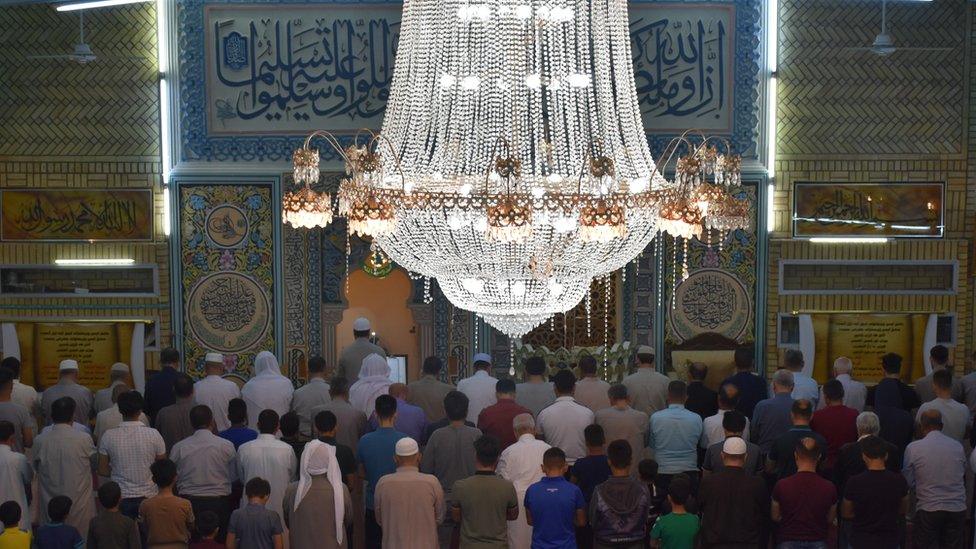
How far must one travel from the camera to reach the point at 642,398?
8.45 metres

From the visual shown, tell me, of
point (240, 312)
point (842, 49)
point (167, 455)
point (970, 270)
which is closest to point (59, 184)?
point (240, 312)

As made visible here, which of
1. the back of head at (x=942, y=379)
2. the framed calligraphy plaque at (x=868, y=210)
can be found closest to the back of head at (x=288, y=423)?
the back of head at (x=942, y=379)

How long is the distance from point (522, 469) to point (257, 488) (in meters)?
1.23

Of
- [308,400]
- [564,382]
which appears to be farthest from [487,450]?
[308,400]

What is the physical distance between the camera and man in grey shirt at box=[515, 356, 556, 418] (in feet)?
27.3

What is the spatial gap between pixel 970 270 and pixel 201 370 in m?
5.40

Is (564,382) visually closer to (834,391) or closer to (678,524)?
(834,391)

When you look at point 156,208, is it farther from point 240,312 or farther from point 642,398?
point 642,398

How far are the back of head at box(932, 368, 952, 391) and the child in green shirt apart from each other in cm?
219

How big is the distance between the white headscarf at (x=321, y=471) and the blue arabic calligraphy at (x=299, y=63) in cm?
454

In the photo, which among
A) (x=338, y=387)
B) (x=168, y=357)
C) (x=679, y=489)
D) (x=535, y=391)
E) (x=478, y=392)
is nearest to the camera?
(x=679, y=489)

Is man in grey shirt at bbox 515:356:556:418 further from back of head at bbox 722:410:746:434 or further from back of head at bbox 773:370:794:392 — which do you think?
back of head at bbox 722:410:746:434

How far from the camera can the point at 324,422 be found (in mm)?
7090

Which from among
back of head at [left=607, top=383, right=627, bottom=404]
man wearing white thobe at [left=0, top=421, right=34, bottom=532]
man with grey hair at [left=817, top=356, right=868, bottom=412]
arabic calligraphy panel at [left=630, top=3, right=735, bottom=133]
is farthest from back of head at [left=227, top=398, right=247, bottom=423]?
arabic calligraphy panel at [left=630, top=3, right=735, bottom=133]
